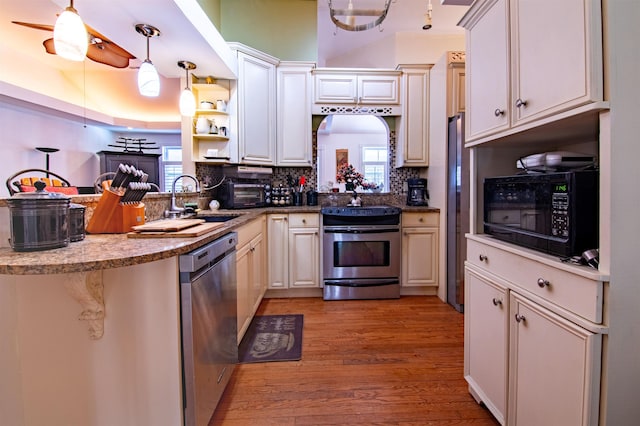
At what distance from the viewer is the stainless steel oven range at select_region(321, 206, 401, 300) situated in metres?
3.12

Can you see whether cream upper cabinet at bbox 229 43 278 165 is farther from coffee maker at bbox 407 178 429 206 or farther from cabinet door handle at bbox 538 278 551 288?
cabinet door handle at bbox 538 278 551 288

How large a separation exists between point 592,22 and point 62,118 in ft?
21.3

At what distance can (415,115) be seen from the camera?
340cm

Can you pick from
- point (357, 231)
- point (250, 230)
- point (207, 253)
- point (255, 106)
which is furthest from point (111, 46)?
point (357, 231)

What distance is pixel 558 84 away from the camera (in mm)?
964

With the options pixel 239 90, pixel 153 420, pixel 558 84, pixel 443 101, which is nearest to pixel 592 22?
pixel 558 84

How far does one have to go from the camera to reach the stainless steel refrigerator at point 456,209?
2.72 meters

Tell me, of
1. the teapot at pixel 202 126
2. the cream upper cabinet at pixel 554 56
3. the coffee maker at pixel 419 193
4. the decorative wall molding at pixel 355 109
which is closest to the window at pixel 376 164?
the coffee maker at pixel 419 193

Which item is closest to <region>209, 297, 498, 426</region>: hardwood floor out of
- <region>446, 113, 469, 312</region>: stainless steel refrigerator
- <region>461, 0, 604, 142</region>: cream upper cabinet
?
<region>446, 113, 469, 312</region>: stainless steel refrigerator

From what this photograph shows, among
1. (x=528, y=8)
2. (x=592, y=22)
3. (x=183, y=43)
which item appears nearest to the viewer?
(x=592, y=22)

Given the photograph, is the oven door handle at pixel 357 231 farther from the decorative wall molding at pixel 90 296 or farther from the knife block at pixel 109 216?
the decorative wall molding at pixel 90 296

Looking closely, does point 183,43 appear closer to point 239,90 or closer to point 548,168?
point 239,90

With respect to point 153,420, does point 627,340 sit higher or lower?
higher

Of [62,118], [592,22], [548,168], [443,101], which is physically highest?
[62,118]
